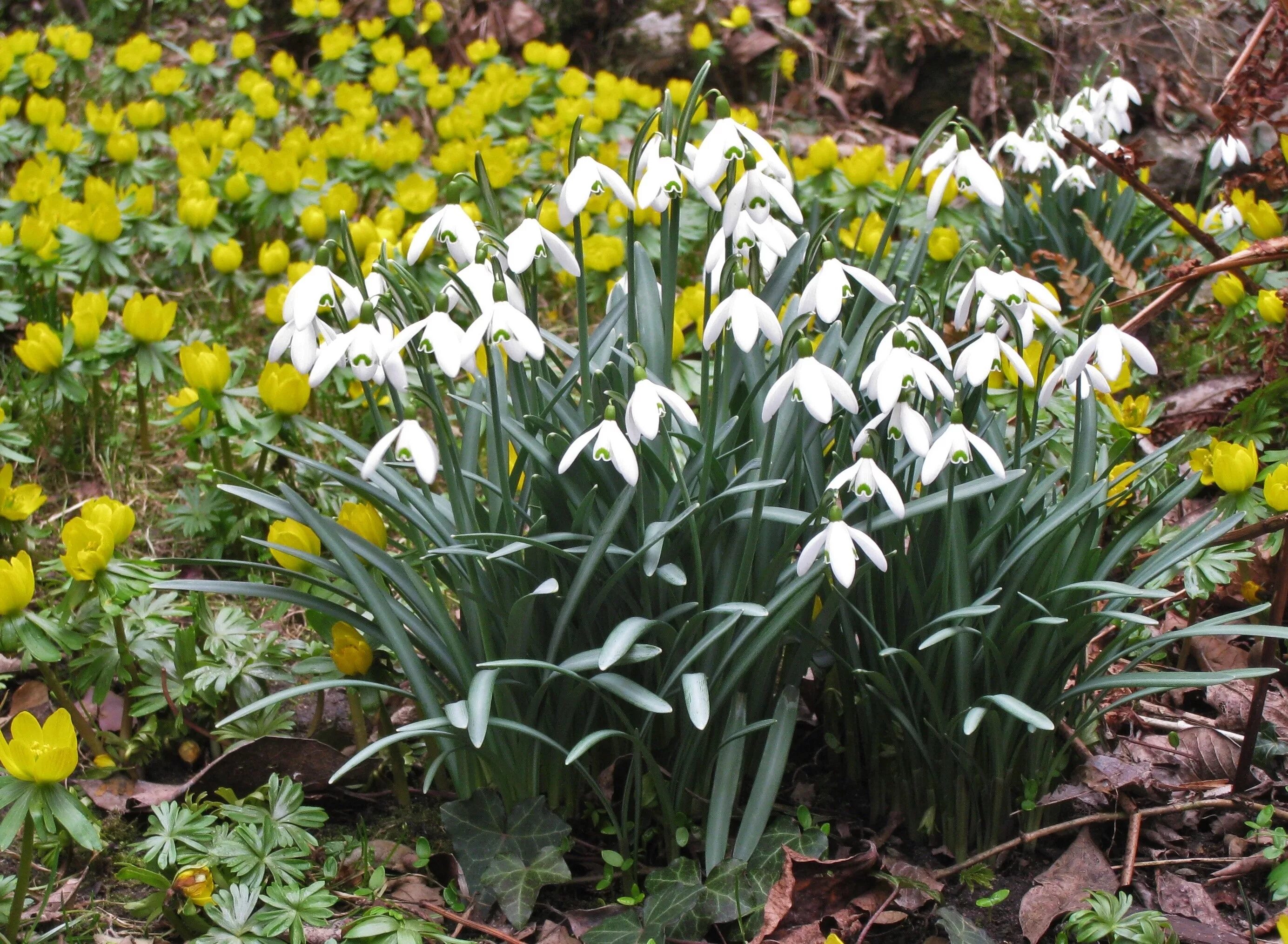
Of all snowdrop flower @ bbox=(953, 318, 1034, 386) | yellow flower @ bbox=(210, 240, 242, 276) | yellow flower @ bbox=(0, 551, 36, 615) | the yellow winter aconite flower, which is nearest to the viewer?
snowdrop flower @ bbox=(953, 318, 1034, 386)

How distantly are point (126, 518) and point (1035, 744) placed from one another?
1.62m

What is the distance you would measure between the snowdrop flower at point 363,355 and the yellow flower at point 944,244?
6.41ft

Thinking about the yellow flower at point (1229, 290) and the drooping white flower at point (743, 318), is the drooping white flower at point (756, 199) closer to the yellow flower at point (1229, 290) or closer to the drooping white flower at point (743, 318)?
the drooping white flower at point (743, 318)

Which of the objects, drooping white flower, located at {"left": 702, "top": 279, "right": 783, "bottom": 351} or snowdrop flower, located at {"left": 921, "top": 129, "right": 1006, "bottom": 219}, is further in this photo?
snowdrop flower, located at {"left": 921, "top": 129, "right": 1006, "bottom": 219}

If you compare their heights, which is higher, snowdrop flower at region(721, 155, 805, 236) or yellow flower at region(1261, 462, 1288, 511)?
snowdrop flower at region(721, 155, 805, 236)

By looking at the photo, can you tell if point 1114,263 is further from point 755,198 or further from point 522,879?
point 522,879

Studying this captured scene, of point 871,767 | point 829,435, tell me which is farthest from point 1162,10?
point 871,767

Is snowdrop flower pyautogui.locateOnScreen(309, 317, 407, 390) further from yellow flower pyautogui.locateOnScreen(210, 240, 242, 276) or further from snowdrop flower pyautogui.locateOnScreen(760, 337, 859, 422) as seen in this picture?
yellow flower pyautogui.locateOnScreen(210, 240, 242, 276)

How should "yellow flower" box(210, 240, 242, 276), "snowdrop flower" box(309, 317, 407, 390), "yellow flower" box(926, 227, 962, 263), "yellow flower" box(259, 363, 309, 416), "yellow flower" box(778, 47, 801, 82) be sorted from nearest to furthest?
"snowdrop flower" box(309, 317, 407, 390), "yellow flower" box(259, 363, 309, 416), "yellow flower" box(926, 227, 962, 263), "yellow flower" box(210, 240, 242, 276), "yellow flower" box(778, 47, 801, 82)

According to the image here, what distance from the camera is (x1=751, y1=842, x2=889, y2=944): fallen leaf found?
5.86 feet

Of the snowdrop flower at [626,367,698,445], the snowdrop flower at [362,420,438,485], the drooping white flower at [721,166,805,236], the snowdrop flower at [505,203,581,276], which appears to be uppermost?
the drooping white flower at [721,166,805,236]

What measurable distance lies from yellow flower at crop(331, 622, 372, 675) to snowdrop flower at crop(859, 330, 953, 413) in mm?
960

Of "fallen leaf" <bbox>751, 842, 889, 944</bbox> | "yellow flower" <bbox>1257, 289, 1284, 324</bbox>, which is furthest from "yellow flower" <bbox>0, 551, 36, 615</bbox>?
"yellow flower" <bbox>1257, 289, 1284, 324</bbox>

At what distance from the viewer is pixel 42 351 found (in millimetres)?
2600
